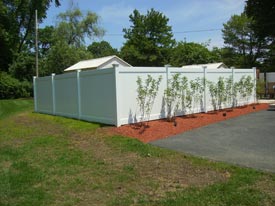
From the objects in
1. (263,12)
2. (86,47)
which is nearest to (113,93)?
(263,12)

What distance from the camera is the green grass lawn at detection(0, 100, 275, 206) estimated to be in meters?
4.81

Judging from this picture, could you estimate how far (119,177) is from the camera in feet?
19.4

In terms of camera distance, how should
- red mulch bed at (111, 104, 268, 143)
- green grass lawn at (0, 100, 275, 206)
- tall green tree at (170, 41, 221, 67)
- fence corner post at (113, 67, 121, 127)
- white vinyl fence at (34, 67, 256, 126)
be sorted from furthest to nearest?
1. tall green tree at (170, 41, 221, 67)
2. white vinyl fence at (34, 67, 256, 126)
3. fence corner post at (113, 67, 121, 127)
4. red mulch bed at (111, 104, 268, 143)
5. green grass lawn at (0, 100, 275, 206)

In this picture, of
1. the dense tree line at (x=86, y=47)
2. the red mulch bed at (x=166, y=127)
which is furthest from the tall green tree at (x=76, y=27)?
the red mulch bed at (x=166, y=127)

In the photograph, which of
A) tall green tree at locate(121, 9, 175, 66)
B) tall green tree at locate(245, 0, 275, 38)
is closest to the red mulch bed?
tall green tree at locate(245, 0, 275, 38)

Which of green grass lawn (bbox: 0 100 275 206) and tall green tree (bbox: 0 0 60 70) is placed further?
tall green tree (bbox: 0 0 60 70)

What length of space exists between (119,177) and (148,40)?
46.4 metres

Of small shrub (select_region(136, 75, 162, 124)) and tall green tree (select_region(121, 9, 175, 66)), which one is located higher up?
tall green tree (select_region(121, 9, 175, 66))

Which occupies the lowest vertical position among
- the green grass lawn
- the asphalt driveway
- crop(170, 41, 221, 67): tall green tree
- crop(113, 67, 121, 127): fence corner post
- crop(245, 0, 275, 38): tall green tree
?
the green grass lawn

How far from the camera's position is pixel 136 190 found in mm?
5207

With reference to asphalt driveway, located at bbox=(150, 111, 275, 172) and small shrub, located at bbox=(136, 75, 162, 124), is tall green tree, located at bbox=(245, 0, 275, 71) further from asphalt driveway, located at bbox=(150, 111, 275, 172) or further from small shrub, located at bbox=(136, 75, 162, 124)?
small shrub, located at bbox=(136, 75, 162, 124)

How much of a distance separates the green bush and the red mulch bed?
2459 centimetres

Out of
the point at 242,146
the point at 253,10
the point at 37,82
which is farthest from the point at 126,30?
the point at 242,146

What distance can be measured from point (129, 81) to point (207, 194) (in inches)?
262
